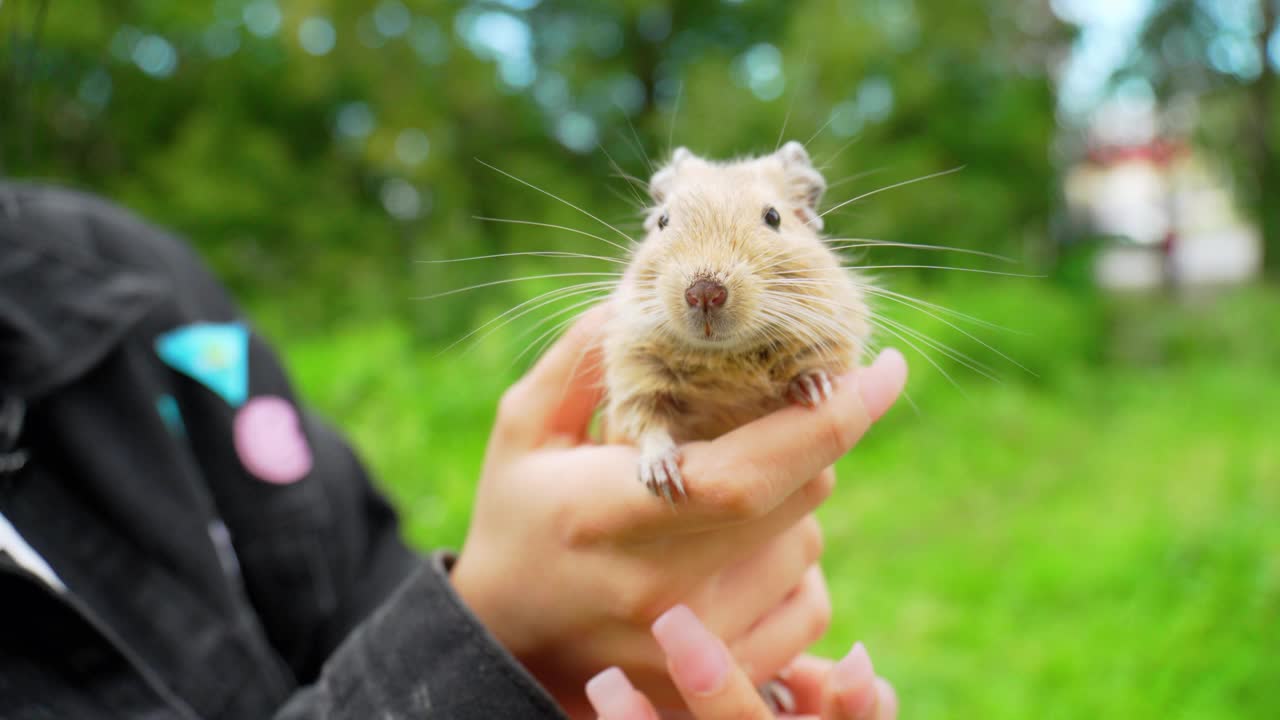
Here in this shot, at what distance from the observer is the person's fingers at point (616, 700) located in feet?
5.49

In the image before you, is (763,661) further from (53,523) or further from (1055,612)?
(1055,612)

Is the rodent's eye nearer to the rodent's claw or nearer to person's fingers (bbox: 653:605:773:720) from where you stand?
person's fingers (bbox: 653:605:773:720)

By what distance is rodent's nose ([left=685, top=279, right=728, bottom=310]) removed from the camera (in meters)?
1.87

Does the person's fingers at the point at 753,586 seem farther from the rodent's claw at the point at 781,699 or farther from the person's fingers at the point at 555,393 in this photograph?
the person's fingers at the point at 555,393

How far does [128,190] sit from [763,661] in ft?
40.1

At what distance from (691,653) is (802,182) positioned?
4.36 feet

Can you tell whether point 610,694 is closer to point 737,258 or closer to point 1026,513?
point 737,258

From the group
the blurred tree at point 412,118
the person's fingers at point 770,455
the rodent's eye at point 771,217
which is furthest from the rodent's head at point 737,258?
the blurred tree at point 412,118

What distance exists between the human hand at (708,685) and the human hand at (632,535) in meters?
0.17

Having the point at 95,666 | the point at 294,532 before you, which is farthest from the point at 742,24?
the point at 95,666

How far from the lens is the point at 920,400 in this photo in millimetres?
8586

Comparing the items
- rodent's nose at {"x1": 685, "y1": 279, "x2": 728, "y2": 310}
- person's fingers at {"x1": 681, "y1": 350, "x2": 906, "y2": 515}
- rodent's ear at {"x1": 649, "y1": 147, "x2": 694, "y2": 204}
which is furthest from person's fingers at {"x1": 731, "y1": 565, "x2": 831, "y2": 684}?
rodent's ear at {"x1": 649, "y1": 147, "x2": 694, "y2": 204}

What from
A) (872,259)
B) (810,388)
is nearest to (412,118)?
(872,259)

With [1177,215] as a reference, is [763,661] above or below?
below
